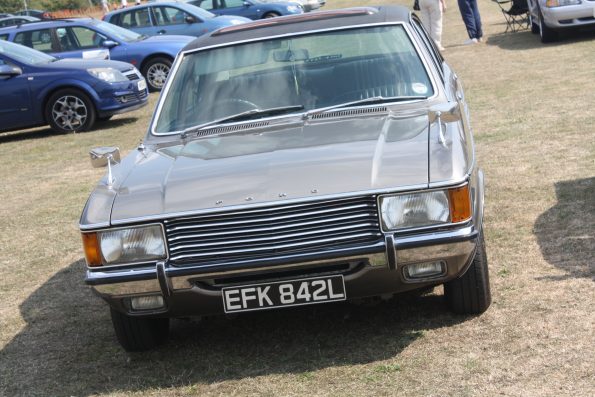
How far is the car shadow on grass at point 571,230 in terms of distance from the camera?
5.98m

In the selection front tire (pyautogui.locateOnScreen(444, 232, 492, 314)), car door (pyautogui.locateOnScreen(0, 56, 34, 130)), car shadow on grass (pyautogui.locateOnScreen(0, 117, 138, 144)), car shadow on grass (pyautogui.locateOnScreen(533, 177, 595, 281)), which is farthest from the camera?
car shadow on grass (pyautogui.locateOnScreen(0, 117, 138, 144))

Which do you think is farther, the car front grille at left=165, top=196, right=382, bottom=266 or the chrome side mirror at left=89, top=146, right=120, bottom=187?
the chrome side mirror at left=89, top=146, right=120, bottom=187

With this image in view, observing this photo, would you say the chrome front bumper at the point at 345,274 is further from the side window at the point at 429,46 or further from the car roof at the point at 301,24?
the car roof at the point at 301,24

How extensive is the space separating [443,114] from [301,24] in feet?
4.84

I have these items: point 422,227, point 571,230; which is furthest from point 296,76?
point 571,230

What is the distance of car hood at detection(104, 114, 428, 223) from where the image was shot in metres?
4.72

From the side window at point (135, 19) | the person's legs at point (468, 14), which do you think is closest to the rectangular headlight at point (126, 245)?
the person's legs at point (468, 14)

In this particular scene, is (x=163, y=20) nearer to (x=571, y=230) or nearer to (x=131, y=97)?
(x=131, y=97)

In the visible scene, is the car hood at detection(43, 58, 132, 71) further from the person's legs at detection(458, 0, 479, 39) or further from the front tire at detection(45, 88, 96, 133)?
the person's legs at detection(458, 0, 479, 39)

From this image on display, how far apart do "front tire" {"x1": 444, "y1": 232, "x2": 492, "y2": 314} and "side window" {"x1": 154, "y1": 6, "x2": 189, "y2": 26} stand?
17648 mm

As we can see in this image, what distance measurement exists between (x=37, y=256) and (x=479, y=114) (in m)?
6.09

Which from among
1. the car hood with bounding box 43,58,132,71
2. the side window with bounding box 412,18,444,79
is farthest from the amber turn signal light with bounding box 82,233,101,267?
the car hood with bounding box 43,58,132,71

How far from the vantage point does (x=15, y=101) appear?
14.8 m

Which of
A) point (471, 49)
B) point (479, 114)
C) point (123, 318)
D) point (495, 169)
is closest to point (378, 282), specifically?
point (123, 318)
